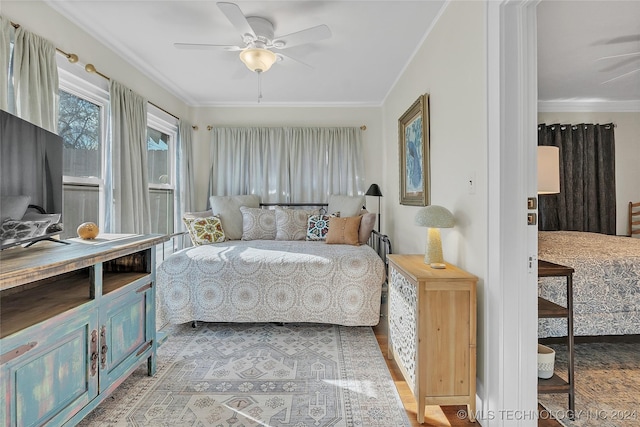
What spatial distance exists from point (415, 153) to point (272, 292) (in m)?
1.73

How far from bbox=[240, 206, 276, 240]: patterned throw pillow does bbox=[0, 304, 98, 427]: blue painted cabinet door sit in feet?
7.60

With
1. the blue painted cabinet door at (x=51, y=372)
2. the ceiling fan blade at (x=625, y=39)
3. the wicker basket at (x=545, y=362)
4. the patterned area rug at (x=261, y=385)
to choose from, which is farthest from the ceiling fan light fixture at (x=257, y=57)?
the ceiling fan blade at (x=625, y=39)

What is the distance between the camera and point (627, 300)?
7.13ft

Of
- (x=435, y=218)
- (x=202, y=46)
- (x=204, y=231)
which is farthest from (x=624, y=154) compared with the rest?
(x=204, y=231)

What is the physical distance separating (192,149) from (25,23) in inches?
96.4

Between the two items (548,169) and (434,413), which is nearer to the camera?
(434,413)

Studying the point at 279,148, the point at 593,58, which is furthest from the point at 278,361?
the point at 593,58

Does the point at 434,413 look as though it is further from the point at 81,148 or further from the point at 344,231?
the point at 81,148

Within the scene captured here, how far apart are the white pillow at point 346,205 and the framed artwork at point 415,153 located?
0.69m

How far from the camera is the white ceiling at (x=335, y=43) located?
2217 millimetres

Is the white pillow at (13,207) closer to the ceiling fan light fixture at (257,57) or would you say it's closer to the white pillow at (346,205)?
the ceiling fan light fixture at (257,57)

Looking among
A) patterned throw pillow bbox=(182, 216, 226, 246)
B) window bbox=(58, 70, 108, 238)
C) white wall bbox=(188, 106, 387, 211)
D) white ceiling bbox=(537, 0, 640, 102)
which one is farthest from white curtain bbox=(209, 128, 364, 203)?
white ceiling bbox=(537, 0, 640, 102)

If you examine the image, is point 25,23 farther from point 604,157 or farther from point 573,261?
point 604,157

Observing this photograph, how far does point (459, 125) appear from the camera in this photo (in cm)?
195
